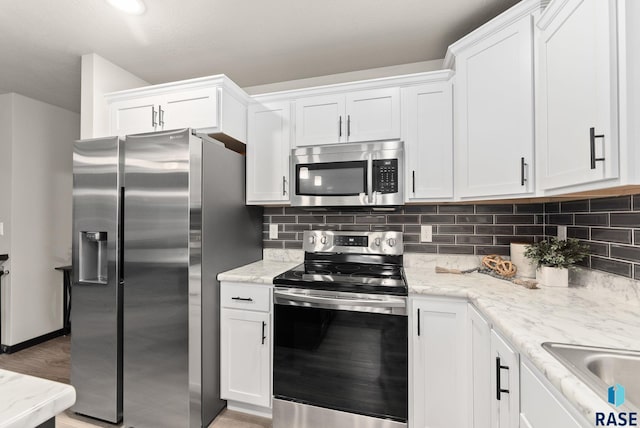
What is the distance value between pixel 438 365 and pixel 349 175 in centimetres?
127

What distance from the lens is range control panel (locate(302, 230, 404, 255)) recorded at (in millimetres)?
2217

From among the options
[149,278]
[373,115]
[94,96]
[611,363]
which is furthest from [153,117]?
[611,363]

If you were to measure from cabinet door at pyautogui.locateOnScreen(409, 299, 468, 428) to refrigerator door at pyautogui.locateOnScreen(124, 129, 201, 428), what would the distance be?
1301mm

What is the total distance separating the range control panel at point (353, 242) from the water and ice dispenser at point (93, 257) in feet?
4.60

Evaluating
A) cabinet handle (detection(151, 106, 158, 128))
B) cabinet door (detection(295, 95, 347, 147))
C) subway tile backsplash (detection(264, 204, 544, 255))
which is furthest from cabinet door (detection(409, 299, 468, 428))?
cabinet handle (detection(151, 106, 158, 128))

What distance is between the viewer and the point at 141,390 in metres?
1.86

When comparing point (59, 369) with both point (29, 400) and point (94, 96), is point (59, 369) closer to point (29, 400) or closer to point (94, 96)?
point (94, 96)

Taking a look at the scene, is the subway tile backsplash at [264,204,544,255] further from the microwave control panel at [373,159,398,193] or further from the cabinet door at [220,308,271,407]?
the cabinet door at [220,308,271,407]

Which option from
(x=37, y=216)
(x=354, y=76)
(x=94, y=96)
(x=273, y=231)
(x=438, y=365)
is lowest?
(x=438, y=365)

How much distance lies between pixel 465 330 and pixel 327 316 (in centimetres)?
74

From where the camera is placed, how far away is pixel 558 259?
5.35 feet

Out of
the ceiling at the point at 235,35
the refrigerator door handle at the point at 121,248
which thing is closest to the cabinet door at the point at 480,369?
the ceiling at the point at 235,35

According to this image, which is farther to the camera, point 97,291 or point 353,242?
point 353,242

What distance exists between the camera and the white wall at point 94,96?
228cm
